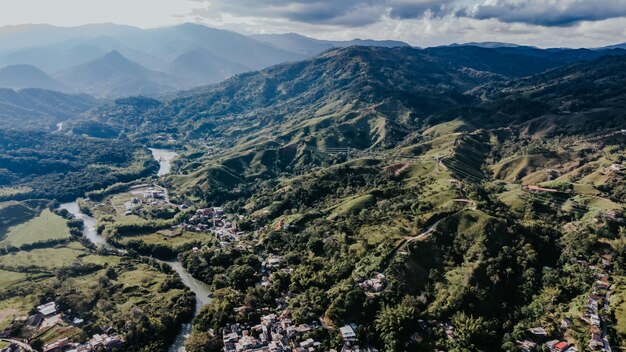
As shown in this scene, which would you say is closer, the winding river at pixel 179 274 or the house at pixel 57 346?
the house at pixel 57 346

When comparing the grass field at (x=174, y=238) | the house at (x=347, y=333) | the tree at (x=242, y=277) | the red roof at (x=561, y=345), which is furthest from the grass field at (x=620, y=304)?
the grass field at (x=174, y=238)

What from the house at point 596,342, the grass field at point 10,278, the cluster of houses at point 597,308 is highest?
the cluster of houses at point 597,308

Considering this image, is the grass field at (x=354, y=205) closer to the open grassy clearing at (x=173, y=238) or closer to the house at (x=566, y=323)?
the open grassy clearing at (x=173, y=238)


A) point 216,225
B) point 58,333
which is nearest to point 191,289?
point 58,333

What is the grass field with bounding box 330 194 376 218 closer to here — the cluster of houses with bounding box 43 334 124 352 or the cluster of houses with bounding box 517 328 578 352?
the cluster of houses with bounding box 517 328 578 352

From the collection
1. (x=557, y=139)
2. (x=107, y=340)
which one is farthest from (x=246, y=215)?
(x=557, y=139)

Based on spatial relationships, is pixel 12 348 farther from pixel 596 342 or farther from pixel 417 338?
pixel 596 342

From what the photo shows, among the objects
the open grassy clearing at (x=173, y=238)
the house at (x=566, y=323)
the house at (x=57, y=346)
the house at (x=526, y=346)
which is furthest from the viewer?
the open grassy clearing at (x=173, y=238)

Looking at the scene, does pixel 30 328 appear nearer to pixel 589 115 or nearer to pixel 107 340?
pixel 107 340
